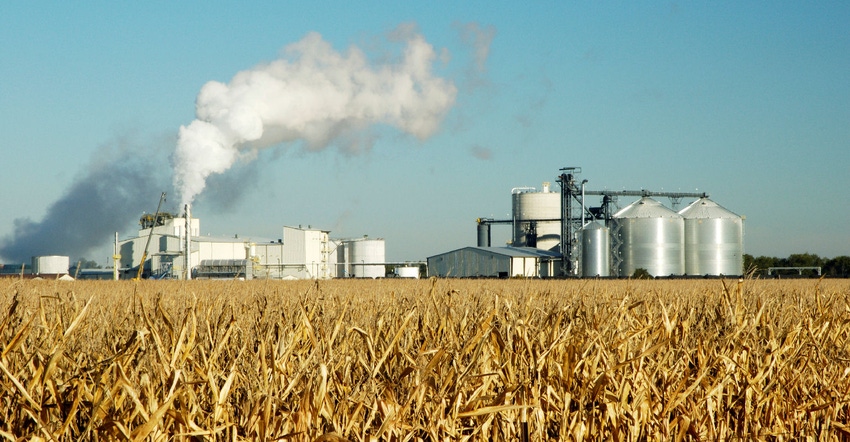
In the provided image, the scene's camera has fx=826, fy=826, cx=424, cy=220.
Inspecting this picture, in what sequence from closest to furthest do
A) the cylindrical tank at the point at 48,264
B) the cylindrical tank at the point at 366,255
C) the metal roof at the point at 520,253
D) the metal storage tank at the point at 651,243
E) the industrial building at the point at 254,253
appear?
1. the metal storage tank at the point at 651,243
2. the metal roof at the point at 520,253
3. the industrial building at the point at 254,253
4. the cylindrical tank at the point at 48,264
5. the cylindrical tank at the point at 366,255

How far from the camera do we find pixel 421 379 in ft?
11.9

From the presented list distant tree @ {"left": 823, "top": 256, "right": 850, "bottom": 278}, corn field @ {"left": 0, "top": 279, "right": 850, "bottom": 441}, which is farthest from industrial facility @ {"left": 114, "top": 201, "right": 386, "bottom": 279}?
corn field @ {"left": 0, "top": 279, "right": 850, "bottom": 441}

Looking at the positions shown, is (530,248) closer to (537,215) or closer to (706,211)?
(537,215)

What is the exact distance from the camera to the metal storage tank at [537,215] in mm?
71750

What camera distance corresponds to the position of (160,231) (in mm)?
70938

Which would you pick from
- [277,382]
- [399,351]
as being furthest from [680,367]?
[277,382]

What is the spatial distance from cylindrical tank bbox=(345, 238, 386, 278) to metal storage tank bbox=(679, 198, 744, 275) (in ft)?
96.5

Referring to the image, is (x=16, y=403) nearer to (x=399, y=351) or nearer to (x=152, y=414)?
(x=152, y=414)

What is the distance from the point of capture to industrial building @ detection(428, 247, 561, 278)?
59.6 meters

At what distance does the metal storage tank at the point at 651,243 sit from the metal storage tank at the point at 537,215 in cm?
1635

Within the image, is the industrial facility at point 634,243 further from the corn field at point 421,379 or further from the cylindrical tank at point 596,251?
the corn field at point 421,379

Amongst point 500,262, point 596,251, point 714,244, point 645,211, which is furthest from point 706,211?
point 500,262

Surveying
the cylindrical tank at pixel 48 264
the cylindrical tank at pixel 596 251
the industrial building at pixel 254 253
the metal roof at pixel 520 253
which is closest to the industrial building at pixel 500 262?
the metal roof at pixel 520 253

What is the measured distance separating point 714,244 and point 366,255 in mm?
33201
